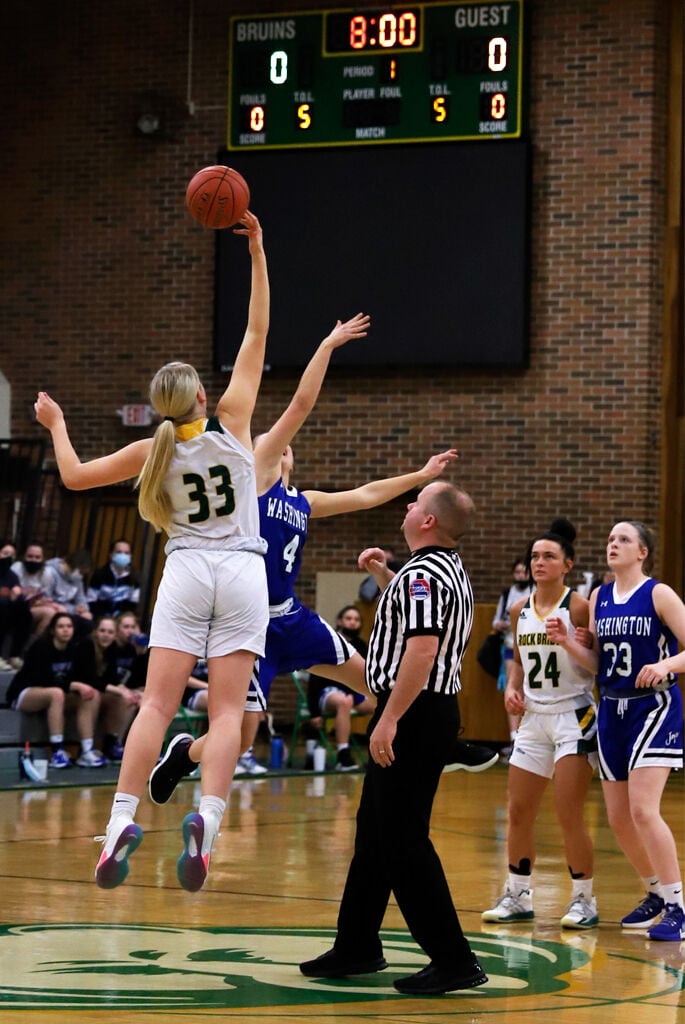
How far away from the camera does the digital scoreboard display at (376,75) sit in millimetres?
16688

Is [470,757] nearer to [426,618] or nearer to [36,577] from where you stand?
[426,618]

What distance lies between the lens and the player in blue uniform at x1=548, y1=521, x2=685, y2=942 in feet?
22.6

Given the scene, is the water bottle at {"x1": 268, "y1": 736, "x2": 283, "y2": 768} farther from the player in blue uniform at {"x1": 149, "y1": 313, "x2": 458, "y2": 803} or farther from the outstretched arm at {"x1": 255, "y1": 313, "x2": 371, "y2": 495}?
the outstretched arm at {"x1": 255, "y1": 313, "x2": 371, "y2": 495}

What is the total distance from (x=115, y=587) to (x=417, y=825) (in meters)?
10.6

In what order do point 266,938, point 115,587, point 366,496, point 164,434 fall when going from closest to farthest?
1. point 164,434
2. point 266,938
3. point 366,496
4. point 115,587

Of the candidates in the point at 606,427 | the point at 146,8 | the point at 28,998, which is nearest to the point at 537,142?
the point at 606,427

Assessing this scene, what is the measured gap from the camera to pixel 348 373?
1769 centimetres

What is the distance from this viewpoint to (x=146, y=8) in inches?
738

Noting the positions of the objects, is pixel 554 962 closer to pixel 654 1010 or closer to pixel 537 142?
pixel 654 1010

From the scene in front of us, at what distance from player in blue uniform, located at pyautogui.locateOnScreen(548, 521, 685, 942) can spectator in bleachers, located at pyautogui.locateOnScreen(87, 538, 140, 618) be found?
910cm

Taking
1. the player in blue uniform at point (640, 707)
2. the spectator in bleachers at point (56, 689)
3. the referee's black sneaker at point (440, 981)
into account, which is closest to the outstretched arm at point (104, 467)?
the referee's black sneaker at point (440, 981)

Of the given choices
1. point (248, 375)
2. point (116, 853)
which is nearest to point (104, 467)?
point (248, 375)

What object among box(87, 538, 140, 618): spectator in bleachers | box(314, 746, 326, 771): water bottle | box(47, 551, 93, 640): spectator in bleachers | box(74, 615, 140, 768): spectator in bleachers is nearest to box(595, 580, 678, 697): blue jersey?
box(74, 615, 140, 768): spectator in bleachers

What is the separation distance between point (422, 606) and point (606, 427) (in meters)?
11.5
